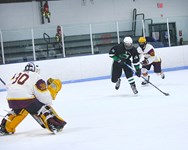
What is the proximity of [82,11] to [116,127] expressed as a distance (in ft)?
Answer: 37.4

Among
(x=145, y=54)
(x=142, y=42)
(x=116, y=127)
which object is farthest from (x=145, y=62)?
(x=116, y=127)

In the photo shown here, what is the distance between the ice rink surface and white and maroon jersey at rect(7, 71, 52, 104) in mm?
386

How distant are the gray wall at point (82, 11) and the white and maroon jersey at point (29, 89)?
10.2 m

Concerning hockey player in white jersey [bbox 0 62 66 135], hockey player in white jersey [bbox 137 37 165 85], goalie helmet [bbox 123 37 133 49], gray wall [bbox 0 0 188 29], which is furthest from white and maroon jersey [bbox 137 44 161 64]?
gray wall [bbox 0 0 188 29]

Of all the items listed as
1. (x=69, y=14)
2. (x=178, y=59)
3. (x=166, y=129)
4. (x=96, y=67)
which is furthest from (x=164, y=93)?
(x=69, y=14)

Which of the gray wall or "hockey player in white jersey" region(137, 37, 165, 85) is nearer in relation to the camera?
"hockey player in white jersey" region(137, 37, 165, 85)

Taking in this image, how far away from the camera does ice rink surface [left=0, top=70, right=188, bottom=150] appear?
3824 millimetres

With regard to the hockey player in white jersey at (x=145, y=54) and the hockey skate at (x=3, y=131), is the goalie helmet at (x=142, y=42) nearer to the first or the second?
the hockey player in white jersey at (x=145, y=54)

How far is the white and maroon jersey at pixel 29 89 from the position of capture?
450cm

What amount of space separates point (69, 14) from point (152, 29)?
10.6 ft

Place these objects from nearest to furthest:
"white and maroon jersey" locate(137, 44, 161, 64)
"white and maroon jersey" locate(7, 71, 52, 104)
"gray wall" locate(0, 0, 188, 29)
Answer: "white and maroon jersey" locate(7, 71, 52, 104) < "white and maroon jersey" locate(137, 44, 161, 64) < "gray wall" locate(0, 0, 188, 29)

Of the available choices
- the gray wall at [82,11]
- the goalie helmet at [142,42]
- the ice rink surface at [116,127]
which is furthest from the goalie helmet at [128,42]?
the gray wall at [82,11]

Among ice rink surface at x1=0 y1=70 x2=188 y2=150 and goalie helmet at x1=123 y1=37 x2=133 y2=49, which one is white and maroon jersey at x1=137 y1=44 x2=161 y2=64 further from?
ice rink surface at x1=0 y1=70 x2=188 y2=150

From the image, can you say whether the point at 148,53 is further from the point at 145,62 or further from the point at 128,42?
the point at 128,42
